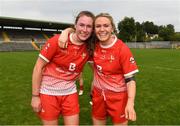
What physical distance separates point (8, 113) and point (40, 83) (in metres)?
3.40

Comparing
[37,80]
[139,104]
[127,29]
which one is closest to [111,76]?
[37,80]

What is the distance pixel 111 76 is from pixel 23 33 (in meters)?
62.6

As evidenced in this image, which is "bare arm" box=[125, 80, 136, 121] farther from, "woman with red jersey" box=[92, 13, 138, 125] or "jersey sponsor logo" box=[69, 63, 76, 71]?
"jersey sponsor logo" box=[69, 63, 76, 71]

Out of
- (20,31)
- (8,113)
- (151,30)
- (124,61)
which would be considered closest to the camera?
(124,61)

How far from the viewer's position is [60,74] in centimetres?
388

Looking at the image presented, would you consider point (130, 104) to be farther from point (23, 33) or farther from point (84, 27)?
point (23, 33)

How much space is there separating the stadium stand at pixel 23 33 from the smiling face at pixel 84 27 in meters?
49.4

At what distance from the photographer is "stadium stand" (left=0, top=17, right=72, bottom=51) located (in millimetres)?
55281

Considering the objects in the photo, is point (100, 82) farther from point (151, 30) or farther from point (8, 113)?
point (151, 30)

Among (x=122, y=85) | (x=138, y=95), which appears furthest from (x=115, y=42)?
(x=138, y=95)

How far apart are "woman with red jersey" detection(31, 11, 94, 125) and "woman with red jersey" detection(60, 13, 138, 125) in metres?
0.16

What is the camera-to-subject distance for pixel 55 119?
12.7 feet

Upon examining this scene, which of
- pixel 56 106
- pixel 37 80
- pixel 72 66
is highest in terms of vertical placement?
pixel 72 66

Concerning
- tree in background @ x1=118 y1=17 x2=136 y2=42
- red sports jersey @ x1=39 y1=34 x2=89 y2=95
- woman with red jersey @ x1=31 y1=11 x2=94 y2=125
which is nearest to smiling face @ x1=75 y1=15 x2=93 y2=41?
woman with red jersey @ x1=31 y1=11 x2=94 y2=125
